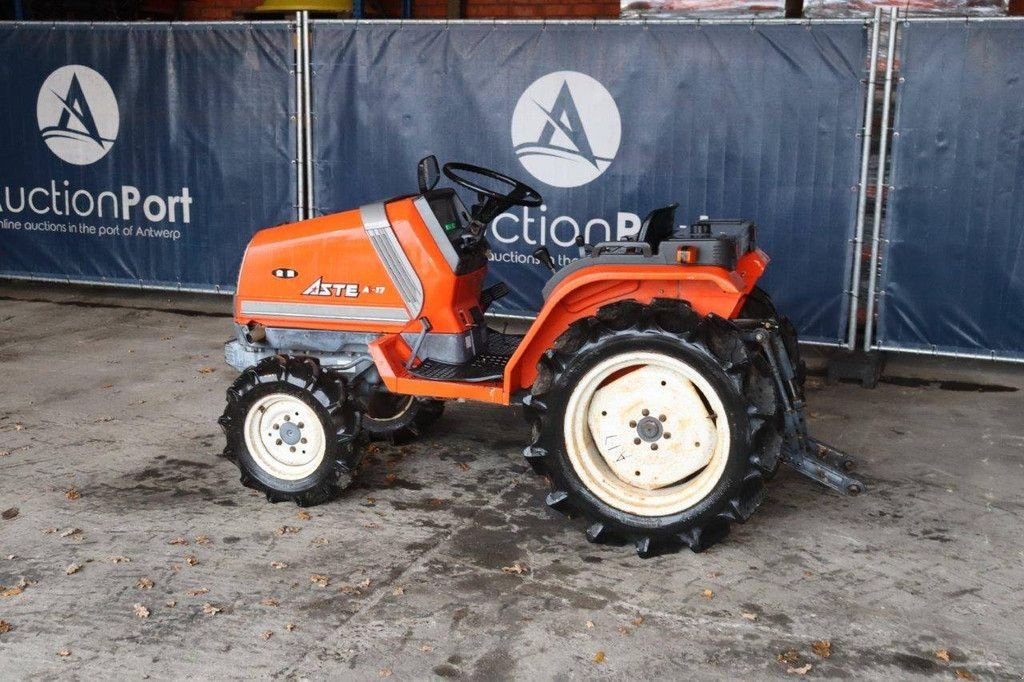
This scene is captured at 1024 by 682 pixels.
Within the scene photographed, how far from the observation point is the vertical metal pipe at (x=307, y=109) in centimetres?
866

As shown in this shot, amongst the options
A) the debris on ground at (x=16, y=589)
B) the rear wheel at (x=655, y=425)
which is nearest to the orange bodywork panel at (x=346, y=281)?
the rear wheel at (x=655, y=425)

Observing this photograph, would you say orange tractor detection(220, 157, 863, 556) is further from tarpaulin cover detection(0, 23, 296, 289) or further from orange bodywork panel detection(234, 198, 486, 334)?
tarpaulin cover detection(0, 23, 296, 289)

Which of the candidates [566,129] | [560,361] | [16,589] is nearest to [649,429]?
[560,361]

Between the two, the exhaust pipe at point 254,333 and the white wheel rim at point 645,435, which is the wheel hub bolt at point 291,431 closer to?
the exhaust pipe at point 254,333

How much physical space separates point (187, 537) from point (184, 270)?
5.15 m

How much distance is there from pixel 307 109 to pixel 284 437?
14.1 ft

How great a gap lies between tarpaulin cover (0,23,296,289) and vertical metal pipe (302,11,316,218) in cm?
15

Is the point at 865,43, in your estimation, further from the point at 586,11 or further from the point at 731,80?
the point at 586,11

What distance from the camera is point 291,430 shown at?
5.11 metres

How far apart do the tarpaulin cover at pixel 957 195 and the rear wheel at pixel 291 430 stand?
4.19 m

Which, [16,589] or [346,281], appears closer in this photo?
[16,589]

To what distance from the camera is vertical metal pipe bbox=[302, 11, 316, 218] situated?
8.66m

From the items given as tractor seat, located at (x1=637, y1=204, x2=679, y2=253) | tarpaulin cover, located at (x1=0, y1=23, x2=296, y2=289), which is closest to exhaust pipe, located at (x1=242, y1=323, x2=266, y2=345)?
tractor seat, located at (x1=637, y1=204, x2=679, y2=253)

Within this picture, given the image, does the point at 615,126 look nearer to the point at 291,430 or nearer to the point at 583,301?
the point at 583,301
